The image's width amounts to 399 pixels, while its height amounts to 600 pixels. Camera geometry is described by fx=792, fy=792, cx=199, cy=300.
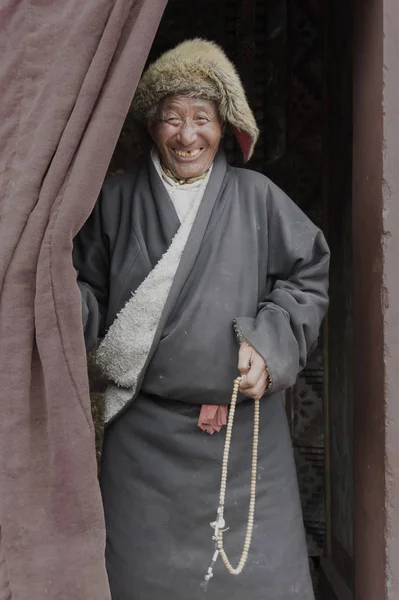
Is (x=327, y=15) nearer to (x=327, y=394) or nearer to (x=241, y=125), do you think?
(x=241, y=125)

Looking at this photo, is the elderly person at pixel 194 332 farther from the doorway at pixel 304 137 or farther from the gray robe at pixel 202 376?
the doorway at pixel 304 137

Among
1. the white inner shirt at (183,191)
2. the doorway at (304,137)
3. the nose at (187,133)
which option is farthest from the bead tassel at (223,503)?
the doorway at (304,137)

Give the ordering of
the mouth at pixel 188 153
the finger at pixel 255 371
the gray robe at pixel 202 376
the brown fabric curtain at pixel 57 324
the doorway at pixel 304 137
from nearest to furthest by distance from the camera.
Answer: the brown fabric curtain at pixel 57 324, the finger at pixel 255 371, the gray robe at pixel 202 376, the mouth at pixel 188 153, the doorway at pixel 304 137

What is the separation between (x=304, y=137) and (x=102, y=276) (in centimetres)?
99

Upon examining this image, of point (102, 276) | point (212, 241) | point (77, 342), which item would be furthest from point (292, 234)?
point (77, 342)

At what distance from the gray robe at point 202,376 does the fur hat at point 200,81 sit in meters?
0.13

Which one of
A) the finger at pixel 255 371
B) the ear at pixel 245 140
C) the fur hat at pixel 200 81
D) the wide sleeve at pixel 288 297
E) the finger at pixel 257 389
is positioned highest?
the fur hat at pixel 200 81

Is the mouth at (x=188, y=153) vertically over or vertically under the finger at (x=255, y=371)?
over

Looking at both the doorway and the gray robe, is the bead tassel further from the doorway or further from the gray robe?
the doorway

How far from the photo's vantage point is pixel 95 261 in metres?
1.68

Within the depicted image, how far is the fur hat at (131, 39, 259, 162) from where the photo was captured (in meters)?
1.65

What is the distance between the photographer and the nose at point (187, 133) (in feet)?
5.39

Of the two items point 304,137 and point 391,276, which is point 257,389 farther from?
point 304,137

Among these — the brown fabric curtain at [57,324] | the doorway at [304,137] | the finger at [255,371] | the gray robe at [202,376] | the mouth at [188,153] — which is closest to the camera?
the brown fabric curtain at [57,324]
